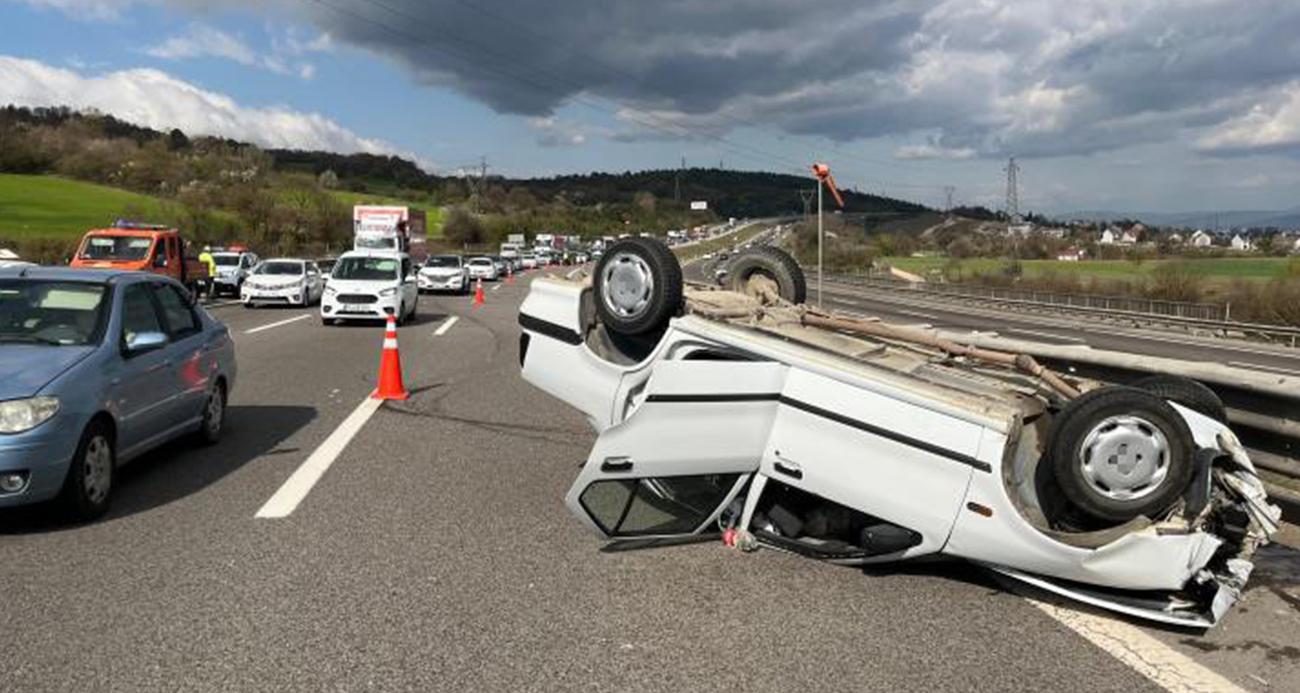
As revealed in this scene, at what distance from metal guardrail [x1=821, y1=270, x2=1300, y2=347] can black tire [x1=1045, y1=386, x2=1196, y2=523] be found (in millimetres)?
34416

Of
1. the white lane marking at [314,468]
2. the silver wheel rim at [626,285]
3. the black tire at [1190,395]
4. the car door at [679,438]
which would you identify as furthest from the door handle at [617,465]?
the black tire at [1190,395]

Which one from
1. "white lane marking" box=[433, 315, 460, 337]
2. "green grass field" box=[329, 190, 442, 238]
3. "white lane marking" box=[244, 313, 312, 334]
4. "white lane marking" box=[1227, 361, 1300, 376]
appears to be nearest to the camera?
"white lane marking" box=[244, 313, 312, 334]

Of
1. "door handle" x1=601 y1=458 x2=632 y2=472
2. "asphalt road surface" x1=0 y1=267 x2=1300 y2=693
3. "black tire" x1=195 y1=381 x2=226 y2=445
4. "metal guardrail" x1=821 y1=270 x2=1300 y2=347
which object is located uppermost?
"door handle" x1=601 y1=458 x2=632 y2=472

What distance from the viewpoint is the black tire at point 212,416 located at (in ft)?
26.8

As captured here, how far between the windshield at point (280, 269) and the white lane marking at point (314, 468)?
19771 millimetres

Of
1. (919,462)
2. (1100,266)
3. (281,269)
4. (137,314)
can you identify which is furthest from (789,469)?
(1100,266)

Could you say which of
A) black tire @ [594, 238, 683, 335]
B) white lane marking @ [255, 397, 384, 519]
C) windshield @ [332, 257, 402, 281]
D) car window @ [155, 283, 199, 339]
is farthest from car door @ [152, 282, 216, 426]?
windshield @ [332, 257, 402, 281]

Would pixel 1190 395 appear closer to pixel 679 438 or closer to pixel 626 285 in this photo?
pixel 679 438

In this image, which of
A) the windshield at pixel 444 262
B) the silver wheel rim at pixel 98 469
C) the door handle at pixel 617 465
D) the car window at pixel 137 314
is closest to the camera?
the door handle at pixel 617 465

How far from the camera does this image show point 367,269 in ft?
75.8

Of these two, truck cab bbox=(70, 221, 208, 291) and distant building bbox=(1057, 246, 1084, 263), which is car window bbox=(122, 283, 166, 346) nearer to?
truck cab bbox=(70, 221, 208, 291)

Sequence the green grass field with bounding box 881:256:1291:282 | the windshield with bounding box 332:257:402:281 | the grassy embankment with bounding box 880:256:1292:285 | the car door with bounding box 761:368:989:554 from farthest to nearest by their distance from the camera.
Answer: the green grass field with bounding box 881:256:1291:282 → the grassy embankment with bounding box 880:256:1292:285 → the windshield with bounding box 332:257:402:281 → the car door with bounding box 761:368:989:554

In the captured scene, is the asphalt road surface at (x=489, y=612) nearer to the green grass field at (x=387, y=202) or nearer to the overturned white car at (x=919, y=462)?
the overturned white car at (x=919, y=462)

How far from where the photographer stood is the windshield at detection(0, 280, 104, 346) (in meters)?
6.50
